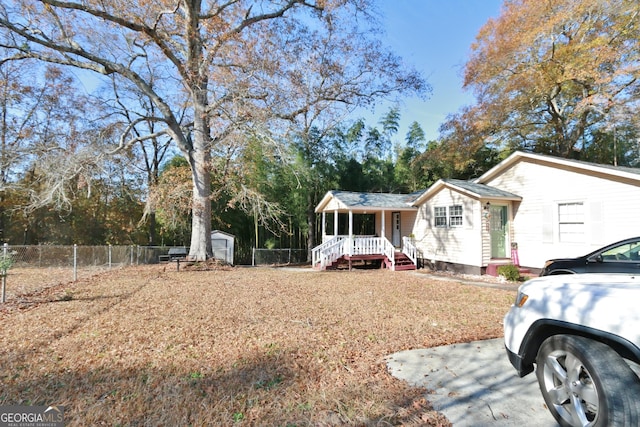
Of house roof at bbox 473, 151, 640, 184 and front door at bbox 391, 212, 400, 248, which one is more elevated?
house roof at bbox 473, 151, 640, 184

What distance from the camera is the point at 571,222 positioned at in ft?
30.8

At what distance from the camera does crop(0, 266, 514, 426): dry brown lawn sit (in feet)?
7.91

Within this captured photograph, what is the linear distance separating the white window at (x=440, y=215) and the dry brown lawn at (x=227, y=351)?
528 centimetres

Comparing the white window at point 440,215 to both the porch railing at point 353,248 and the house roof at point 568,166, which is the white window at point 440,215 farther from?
the porch railing at point 353,248

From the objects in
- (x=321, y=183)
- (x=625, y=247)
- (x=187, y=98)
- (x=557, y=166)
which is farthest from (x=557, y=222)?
(x=187, y=98)

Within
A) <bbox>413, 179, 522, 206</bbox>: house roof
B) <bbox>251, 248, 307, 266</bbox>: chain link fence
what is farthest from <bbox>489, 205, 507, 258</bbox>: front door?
<bbox>251, 248, 307, 266</bbox>: chain link fence

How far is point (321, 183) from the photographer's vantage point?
18641 millimetres

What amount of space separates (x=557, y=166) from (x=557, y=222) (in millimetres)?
1776

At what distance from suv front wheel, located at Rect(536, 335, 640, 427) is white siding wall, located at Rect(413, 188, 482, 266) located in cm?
907

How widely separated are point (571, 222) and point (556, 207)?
23.9 inches

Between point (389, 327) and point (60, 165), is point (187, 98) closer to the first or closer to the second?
point (60, 165)

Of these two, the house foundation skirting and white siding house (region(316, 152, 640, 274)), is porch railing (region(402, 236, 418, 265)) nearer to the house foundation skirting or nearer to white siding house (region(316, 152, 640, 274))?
white siding house (region(316, 152, 640, 274))

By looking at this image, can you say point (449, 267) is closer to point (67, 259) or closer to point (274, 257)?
point (274, 257)

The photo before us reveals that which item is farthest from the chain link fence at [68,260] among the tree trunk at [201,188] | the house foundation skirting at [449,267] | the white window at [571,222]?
the white window at [571,222]
